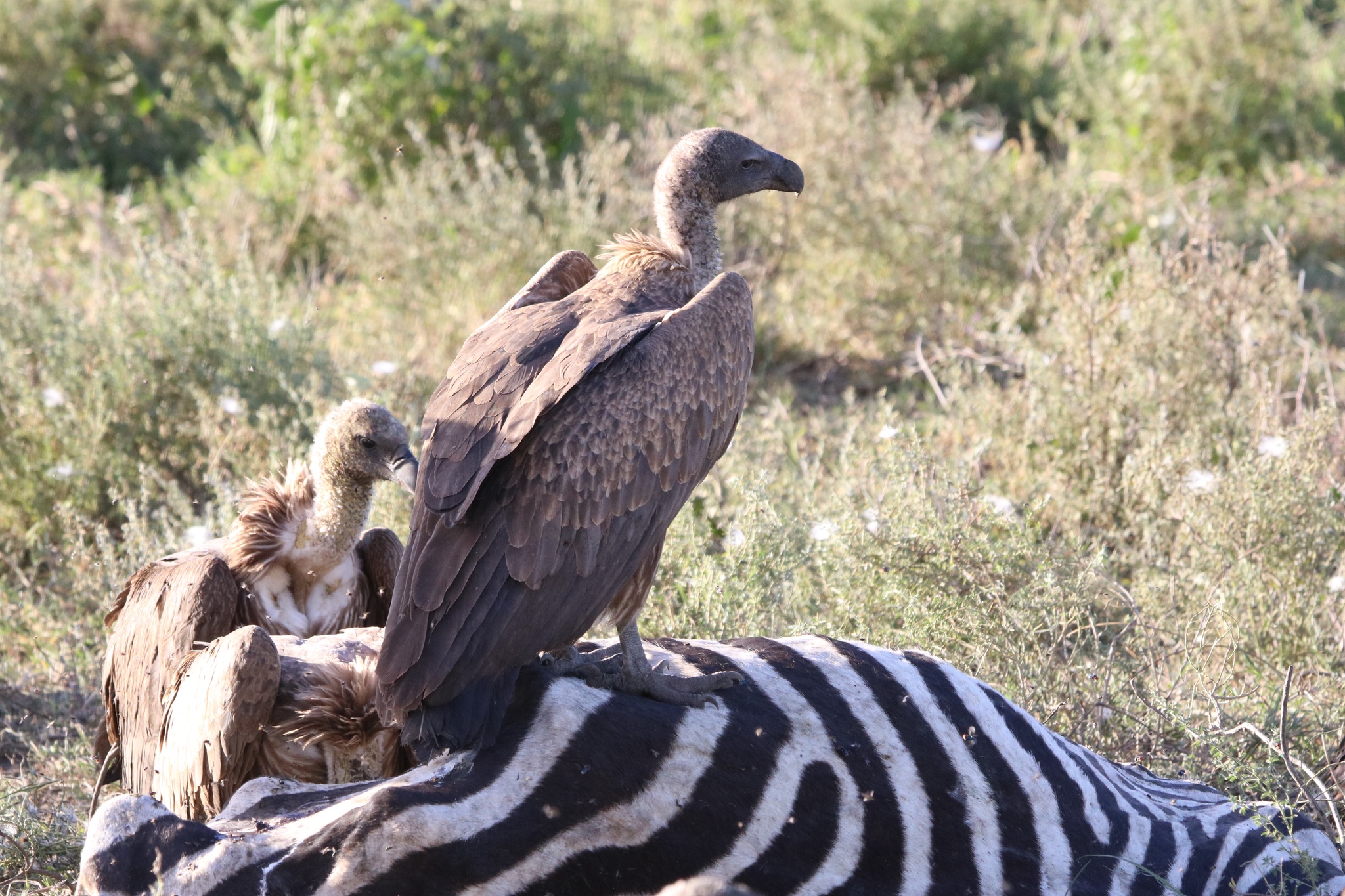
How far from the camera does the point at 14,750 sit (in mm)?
3832

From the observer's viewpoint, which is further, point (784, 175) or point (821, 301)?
point (821, 301)

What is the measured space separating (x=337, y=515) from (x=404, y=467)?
0.22 m

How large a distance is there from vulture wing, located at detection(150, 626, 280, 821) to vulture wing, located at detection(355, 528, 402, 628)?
25.1 inches

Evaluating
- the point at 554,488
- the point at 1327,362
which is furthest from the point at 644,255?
the point at 1327,362

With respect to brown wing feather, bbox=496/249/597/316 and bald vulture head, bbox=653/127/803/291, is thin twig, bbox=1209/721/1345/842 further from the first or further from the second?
brown wing feather, bbox=496/249/597/316

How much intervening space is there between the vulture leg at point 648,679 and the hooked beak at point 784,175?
4.70 ft

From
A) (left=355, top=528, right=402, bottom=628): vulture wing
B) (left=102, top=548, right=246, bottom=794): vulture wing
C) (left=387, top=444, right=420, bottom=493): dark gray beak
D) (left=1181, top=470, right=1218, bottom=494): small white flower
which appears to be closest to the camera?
(left=102, top=548, right=246, bottom=794): vulture wing

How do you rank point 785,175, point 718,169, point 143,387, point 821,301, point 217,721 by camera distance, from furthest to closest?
point 821,301, point 143,387, point 785,175, point 718,169, point 217,721

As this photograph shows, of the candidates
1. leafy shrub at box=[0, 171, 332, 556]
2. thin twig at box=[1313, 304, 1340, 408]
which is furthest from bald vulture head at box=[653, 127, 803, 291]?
thin twig at box=[1313, 304, 1340, 408]

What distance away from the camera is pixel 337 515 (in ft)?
11.0

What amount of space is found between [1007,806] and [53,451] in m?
3.81

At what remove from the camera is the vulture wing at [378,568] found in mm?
3412

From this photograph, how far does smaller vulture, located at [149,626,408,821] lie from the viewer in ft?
8.53

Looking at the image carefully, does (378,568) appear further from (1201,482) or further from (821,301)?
(821,301)
